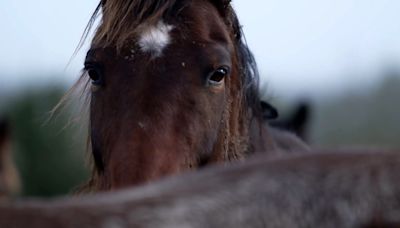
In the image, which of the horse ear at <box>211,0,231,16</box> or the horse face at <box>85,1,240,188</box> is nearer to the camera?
the horse face at <box>85,1,240,188</box>

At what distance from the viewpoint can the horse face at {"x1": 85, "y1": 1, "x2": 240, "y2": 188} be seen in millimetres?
4277

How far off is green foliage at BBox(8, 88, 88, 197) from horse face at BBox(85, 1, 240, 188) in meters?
15.9

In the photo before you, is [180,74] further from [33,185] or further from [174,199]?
[33,185]

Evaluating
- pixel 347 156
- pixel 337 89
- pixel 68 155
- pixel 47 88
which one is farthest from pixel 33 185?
pixel 337 89

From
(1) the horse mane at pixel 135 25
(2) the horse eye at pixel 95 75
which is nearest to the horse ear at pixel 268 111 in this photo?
(1) the horse mane at pixel 135 25

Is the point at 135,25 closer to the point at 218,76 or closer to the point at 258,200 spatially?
the point at 218,76

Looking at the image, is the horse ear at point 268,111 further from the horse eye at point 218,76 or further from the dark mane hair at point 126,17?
the horse eye at point 218,76

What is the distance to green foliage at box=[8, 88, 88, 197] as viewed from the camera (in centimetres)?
2103

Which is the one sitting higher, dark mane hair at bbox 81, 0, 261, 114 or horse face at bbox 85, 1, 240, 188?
dark mane hair at bbox 81, 0, 261, 114

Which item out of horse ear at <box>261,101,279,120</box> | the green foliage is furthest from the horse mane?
the green foliage

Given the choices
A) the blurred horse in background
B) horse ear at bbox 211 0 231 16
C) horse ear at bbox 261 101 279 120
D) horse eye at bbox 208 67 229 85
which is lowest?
horse ear at bbox 261 101 279 120

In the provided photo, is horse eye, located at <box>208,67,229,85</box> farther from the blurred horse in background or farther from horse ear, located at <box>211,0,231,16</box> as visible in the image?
the blurred horse in background

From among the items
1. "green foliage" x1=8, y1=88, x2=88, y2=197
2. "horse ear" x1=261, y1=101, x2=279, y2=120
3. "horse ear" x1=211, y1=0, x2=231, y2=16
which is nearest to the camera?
"horse ear" x1=211, y1=0, x2=231, y2=16

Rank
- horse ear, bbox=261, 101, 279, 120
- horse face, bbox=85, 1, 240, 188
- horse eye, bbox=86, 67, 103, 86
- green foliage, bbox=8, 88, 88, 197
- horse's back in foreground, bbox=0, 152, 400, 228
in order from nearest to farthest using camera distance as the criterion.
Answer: horse's back in foreground, bbox=0, 152, 400, 228 < horse face, bbox=85, 1, 240, 188 < horse eye, bbox=86, 67, 103, 86 < horse ear, bbox=261, 101, 279, 120 < green foliage, bbox=8, 88, 88, 197
